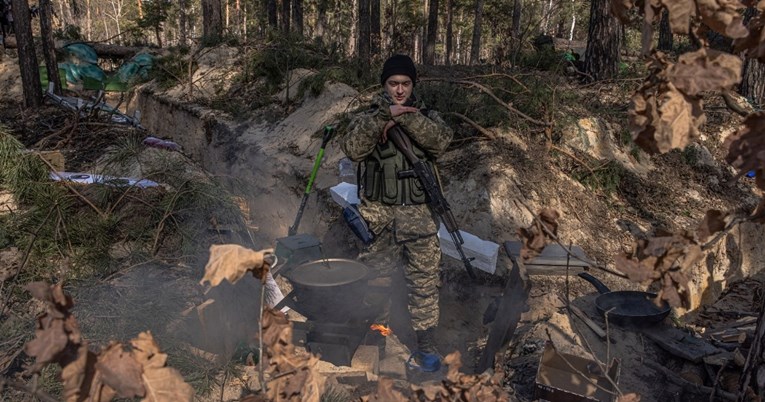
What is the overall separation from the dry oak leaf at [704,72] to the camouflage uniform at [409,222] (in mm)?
2714

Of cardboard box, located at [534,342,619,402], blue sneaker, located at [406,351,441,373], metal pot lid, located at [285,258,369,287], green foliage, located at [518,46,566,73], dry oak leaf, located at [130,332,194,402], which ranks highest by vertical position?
green foliage, located at [518,46,566,73]

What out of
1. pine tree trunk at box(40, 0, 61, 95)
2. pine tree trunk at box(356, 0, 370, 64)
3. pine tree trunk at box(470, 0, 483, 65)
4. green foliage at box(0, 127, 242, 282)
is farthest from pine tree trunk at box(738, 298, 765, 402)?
pine tree trunk at box(470, 0, 483, 65)

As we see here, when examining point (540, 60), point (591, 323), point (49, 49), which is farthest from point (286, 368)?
point (49, 49)

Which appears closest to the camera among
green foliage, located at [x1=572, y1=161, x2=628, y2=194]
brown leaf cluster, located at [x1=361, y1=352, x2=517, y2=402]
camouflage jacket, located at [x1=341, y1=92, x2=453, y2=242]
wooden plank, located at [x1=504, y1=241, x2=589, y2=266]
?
brown leaf cluster, located at [x1=361, y1=352, x2=517, y2=402]

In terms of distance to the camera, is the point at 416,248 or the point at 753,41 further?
the point at 416,248

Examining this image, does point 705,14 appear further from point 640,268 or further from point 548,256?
point 548,256

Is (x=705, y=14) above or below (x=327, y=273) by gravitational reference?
above

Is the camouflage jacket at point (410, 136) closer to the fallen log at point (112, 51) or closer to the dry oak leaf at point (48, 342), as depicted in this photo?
the dry oak leaf at point (48, 342)

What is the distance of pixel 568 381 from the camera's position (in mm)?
3605

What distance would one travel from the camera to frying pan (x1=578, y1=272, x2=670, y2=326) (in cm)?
460

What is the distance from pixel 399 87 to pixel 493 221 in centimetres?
241

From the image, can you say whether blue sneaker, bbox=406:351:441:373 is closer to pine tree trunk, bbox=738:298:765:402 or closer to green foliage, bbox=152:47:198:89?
pine tree trunk, bbox=738:298:765:402

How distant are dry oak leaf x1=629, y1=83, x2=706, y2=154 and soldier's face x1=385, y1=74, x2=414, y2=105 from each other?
9.05 ft

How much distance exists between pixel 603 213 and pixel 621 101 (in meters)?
3.03
